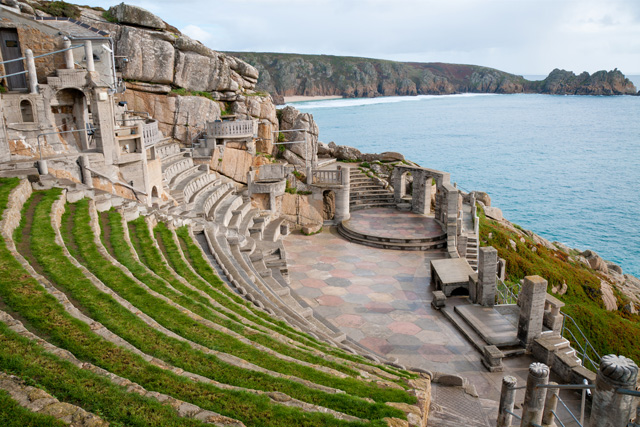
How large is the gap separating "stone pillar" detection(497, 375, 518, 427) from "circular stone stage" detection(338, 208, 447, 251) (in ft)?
53.8

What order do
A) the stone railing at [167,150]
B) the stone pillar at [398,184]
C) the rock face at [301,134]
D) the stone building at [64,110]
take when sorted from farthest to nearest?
the rock face at [301,134] < the stone pillar at [398,184] < the stone railing at [167,150] < the stone building at [64,110]

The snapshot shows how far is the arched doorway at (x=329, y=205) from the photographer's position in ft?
100

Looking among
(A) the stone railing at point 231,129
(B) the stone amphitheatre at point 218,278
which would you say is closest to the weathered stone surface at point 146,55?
(B) the stone amphitheatre at point 218,278

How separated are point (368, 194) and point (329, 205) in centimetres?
426

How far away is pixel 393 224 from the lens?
2830cm

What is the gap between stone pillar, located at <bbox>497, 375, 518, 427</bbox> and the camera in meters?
8.41

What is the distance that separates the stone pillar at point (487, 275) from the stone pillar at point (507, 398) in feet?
27.3

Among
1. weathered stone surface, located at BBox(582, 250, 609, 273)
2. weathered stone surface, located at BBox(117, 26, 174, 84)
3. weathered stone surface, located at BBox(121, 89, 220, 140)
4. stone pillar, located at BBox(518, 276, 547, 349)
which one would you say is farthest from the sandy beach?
stone pillar, located at BBox(518, 276, 547, 349)

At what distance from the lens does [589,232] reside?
48.6m

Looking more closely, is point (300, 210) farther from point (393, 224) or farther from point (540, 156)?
point (540, 156)

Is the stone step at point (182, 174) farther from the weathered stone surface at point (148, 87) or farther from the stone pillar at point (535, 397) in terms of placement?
the stone pillar at point (535, 397)

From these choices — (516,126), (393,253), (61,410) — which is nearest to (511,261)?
(393,253)

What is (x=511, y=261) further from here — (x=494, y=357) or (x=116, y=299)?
(x=116, y=299)

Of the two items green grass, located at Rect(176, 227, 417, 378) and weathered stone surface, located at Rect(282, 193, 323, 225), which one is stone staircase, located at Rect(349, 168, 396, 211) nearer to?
weathered stone surface, located at Rect(282, 193, 323, 225)
